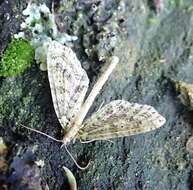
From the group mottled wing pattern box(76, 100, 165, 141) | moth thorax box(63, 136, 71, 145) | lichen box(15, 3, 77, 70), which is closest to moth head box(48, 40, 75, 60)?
lichen box(15, 3, 77, 70)

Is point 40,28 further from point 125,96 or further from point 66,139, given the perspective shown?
point 66,139

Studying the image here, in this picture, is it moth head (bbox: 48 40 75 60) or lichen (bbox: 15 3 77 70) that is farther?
lichen (bbox: 15 3 77 70)

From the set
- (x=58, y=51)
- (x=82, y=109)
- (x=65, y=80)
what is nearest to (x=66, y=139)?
(x=82, y=109)

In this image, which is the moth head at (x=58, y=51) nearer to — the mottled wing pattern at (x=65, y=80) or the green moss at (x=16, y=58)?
the mottled wing pattern at (x=65, y=80)

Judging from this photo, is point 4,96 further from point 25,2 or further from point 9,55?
point 25,2

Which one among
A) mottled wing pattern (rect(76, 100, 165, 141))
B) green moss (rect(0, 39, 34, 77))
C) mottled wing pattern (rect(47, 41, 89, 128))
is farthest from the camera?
green moss (rect(0, 39, 34, 77))

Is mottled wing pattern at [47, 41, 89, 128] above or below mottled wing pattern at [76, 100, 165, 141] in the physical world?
above

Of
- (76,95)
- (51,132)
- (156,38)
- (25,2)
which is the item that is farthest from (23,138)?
(156,38)

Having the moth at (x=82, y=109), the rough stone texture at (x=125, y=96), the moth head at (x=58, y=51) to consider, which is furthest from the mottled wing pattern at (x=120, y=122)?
the moth head at (x=58, y=51)

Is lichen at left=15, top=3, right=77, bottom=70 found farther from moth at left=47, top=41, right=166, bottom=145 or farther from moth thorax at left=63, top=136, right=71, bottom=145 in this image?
moth thorax at left=63, top=136, right=71, bottom=145
